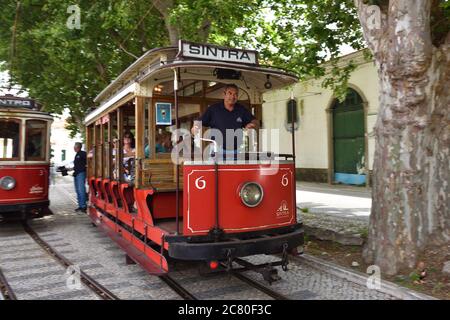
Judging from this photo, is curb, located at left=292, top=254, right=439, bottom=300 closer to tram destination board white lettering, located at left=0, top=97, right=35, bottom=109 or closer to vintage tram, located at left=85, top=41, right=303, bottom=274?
vintage tram, located at left=85, top=41, right=303, bottom=274

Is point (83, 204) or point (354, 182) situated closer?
point (83, 204)

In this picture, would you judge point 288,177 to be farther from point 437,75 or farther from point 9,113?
point 9,113

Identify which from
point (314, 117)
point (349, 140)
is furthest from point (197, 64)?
point (314, 117)

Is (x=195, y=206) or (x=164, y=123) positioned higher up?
(x=164, y=123)

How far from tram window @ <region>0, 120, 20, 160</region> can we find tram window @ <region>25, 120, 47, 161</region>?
0.63 feet

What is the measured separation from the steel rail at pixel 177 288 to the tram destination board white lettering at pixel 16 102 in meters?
5.66

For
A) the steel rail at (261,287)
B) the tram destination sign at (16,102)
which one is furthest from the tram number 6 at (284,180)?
the tram destination sign at (16,102)

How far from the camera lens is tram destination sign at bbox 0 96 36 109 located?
28.1 feet

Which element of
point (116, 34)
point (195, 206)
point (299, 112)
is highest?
point (116, 34)

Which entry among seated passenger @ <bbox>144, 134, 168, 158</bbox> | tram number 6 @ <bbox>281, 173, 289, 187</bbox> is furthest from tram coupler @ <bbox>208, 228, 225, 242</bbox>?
seated passenger @ <bbox>144, 134, 168, 158</bbox>

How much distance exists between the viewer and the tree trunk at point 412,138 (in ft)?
15.6

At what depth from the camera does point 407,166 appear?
489 cm

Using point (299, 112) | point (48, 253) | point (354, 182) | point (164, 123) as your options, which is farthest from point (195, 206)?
point (299, 112)

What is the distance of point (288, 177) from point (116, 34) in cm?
973
